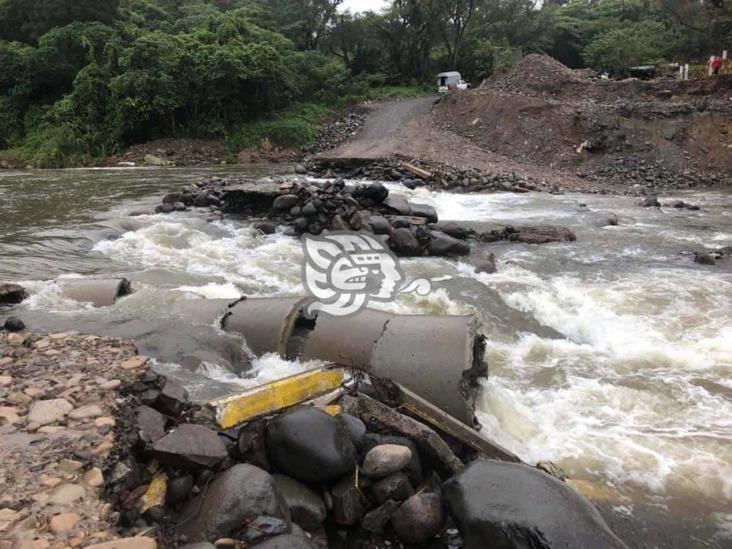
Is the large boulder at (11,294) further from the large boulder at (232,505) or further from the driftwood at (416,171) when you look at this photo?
the driftwood at (416,171)

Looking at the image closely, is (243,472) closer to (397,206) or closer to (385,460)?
(385,460)

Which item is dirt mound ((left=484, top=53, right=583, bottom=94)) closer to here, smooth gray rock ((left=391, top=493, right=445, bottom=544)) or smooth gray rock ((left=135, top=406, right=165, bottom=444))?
smooth gray rock ((left=391, top=493, right=445, bottom=544))

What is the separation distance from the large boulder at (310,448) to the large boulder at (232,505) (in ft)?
0.85

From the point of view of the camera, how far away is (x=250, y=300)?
19.1 ft

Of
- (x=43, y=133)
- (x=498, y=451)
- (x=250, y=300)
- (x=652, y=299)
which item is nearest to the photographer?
(x=498, y=451)

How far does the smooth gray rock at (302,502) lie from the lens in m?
3.02

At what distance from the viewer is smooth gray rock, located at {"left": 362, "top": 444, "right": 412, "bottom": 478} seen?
129 inches

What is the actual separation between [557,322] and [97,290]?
5.50 meters

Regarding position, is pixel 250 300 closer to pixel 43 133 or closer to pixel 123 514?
pixel 123 514

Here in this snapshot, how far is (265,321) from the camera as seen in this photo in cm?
533

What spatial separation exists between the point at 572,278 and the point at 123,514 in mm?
7431

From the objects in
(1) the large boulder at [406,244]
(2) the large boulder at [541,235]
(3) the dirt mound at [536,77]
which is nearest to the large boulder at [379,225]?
(1) the large boulder at [406,244]

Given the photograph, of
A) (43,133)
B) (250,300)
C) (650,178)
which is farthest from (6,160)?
(650,178)

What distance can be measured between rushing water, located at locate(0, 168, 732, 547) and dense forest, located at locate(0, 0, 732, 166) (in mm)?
15439
